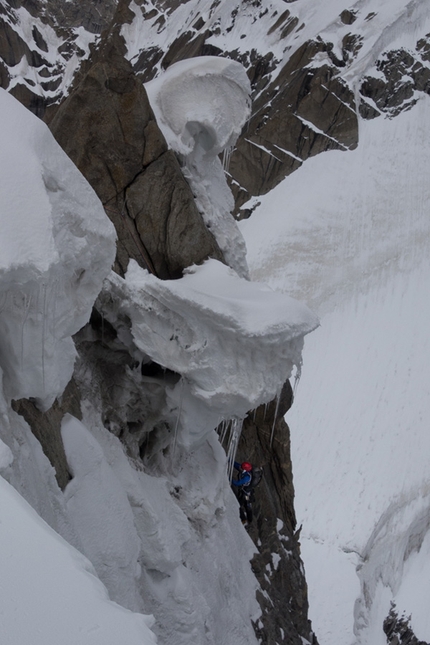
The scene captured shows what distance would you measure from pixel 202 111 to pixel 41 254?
4.03m

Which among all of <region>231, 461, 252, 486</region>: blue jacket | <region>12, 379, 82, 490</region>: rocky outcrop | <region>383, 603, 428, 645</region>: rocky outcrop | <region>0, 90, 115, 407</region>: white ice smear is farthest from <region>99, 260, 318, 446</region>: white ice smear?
<region>383, 603, 428, 645</region>: rocky outcrop

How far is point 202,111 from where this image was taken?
21.4 feet

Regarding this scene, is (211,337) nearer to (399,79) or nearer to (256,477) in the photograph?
(256,477)

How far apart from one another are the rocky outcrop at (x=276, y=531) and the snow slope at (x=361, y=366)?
10.2ft

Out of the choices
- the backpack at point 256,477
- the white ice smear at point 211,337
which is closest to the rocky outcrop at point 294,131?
the backpack at point 256,477

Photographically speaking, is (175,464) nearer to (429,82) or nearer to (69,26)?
(429,82)

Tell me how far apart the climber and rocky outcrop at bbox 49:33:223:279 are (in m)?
2.27

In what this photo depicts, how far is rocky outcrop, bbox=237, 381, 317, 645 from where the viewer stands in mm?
6793

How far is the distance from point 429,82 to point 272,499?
2647 cm

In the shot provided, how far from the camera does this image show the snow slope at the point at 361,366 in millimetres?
12195

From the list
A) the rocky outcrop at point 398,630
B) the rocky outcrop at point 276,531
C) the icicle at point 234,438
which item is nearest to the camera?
the icicle at point 234,438

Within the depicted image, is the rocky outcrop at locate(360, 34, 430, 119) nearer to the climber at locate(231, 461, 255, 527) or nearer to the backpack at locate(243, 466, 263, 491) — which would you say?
the backpack at locate(243, 466, 263, 491)

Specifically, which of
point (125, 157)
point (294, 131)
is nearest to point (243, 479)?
point (125, 157)

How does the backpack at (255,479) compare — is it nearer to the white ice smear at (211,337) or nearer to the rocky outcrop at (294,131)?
the white ice smear at (211,337)
